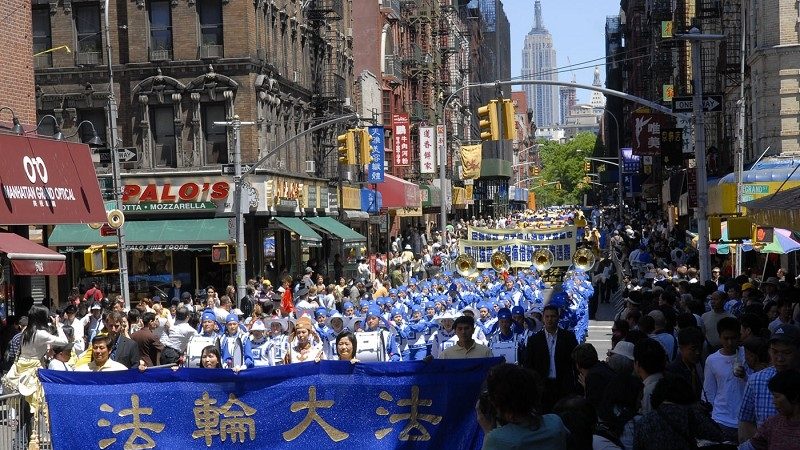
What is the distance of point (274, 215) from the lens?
40938 mm

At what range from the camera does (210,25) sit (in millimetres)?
38500

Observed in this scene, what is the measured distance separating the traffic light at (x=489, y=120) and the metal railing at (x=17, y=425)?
16.4 metres

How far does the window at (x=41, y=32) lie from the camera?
38562mm

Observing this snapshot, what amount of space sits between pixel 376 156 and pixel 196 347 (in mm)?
36611

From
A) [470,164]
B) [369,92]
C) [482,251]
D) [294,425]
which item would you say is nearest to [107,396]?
[294,425]

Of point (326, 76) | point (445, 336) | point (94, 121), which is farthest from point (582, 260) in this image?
point (326, 76)

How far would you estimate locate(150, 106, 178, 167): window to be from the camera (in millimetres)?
38656

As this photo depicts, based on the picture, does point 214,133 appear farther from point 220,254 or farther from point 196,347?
point 196,347

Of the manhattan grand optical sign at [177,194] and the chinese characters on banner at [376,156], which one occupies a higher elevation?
the chinese characters on banner at [376,156]

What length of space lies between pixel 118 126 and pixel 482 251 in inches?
471

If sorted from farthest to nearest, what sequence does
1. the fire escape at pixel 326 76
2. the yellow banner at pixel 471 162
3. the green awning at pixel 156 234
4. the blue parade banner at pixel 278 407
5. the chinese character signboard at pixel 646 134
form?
the yellow banner at pixel 471 162, the fire escape at pixel 326 76, the chinese character signboard at pixel 646 134, the green awning at pixel 156 234, the blue parade banner at pixel 278 407

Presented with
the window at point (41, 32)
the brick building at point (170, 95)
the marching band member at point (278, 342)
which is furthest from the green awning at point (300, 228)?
the marching band member at point (278, 342)

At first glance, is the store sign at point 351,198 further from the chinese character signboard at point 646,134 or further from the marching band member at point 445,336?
the marching band member at point 445,336

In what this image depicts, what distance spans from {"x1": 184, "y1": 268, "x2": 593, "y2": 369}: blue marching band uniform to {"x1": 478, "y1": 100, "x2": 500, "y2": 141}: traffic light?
3.20 meters
